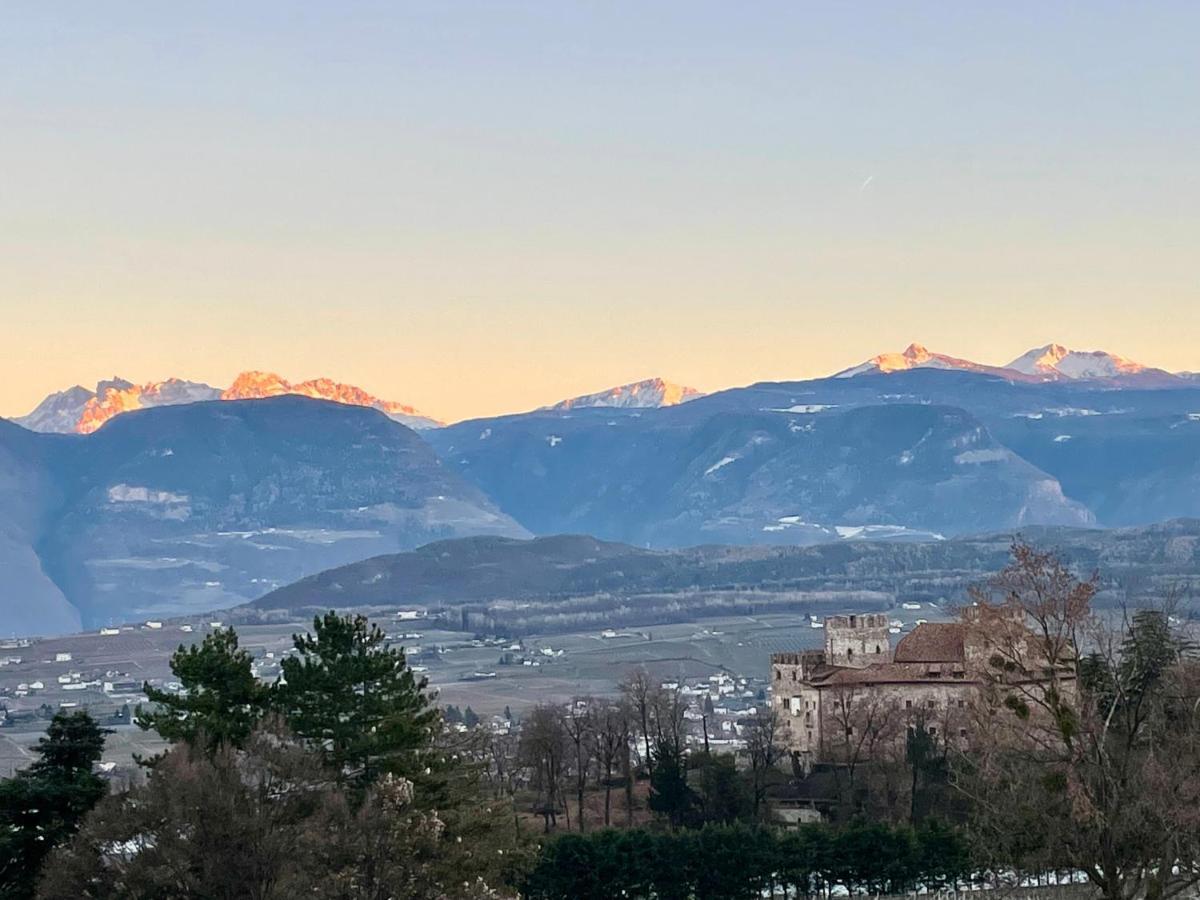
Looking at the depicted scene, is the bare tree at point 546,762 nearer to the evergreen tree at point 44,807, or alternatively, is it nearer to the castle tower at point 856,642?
the castle tower at point 856,642

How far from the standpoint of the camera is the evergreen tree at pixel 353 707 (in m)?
71.5

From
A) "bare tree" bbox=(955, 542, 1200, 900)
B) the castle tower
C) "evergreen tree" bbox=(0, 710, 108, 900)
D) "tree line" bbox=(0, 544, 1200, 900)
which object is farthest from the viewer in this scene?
the castle tower

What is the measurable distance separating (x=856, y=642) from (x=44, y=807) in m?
91.6

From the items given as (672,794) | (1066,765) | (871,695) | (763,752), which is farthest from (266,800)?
(871,695)

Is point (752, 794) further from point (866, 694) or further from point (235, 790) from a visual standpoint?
point (235, 790)

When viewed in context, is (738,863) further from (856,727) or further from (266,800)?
(856,727)

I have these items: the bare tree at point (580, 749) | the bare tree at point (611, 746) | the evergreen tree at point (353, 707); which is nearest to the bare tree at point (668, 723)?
the bare tree at point (611, 746)

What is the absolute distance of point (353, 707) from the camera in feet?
238

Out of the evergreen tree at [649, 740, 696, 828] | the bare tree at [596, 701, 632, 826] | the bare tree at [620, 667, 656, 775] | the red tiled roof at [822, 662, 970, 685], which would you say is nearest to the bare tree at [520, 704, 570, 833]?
the bare tree at [596, 701, 632, 826]

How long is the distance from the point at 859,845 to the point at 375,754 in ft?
109

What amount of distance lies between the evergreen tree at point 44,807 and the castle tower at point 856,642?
8709cm

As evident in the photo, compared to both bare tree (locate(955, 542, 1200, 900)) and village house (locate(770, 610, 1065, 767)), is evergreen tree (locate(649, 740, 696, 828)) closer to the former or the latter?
village house (locate(770, 610, 1065, 767))

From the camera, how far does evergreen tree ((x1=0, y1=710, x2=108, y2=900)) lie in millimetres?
66125

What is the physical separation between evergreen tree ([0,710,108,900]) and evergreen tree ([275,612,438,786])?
714cm
